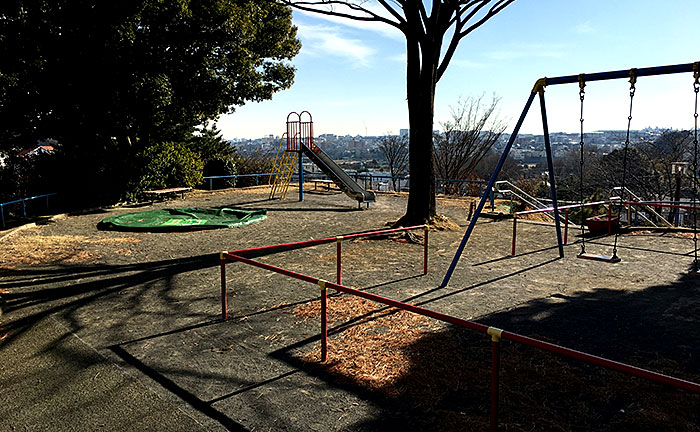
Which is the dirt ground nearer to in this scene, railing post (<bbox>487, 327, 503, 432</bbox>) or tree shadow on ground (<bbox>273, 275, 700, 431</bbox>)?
tree shadow on ground (<bbox>273, 275, 700, 431</bbox>)

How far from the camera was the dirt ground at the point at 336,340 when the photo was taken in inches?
165

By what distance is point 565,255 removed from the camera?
10.9 m

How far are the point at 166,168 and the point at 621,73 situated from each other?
18.1 m

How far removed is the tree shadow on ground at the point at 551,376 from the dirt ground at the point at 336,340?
0.02 metres

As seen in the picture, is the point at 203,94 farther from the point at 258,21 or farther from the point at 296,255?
the point at 296,255

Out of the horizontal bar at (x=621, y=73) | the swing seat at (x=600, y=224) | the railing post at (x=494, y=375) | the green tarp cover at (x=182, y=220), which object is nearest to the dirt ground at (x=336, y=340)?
the railing post at (x=494, y=375)

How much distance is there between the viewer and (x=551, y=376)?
4848 millimetres

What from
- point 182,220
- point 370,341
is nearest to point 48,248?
point 182,220

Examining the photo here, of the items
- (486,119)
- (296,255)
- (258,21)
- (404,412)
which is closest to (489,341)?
(404,412)

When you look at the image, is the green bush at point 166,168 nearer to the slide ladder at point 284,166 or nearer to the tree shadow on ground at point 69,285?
the slide ladder at point 284,166

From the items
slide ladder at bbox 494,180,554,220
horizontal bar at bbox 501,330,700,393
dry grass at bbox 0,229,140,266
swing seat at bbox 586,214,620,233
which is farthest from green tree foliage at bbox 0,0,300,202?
horizontal bar at bbox 501,330,700,393

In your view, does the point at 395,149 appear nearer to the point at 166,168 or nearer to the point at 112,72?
the point at 166,168

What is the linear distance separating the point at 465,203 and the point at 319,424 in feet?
60.8

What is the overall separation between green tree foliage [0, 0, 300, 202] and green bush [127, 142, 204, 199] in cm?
55
